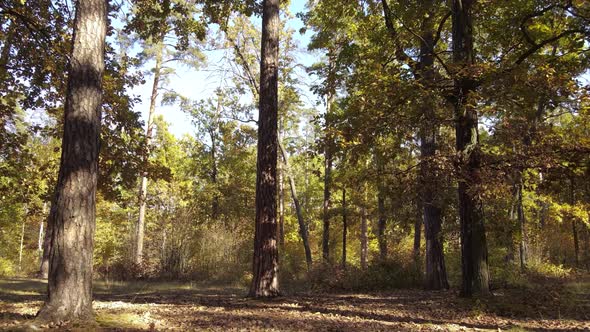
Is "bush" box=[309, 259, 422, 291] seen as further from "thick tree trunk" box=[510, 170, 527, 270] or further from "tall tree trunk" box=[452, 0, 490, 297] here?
"tall tree trunk" box=[452, 0, 490, 297]

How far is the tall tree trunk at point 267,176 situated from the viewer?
8.47m

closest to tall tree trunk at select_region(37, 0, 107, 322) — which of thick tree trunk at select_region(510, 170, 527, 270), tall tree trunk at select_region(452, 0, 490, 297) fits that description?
tall tree trunk at select_region(452, 0, 490, 297)

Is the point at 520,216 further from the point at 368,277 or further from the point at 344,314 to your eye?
the point at 344,314

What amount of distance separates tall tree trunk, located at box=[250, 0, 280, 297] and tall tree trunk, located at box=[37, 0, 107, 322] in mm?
3559

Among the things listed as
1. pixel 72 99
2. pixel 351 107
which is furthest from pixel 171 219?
pixel 72 99

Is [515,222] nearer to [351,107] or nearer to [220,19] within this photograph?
[351,107]

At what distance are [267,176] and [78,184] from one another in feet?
13.0

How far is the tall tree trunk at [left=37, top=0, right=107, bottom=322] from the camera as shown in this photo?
5.25 metres

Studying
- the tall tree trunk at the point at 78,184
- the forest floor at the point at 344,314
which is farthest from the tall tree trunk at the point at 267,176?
the tall tree trunk at the point at 78,184

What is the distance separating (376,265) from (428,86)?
6.95 metres

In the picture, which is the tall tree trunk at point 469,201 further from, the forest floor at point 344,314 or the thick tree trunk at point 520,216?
the thick tree trunk at point 520,216

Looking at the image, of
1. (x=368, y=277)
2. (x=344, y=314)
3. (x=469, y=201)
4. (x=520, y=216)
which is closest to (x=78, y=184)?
(x=344, y=314)

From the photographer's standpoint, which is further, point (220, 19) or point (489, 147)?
point (220, 19)

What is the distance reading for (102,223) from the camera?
3419 centimetres
